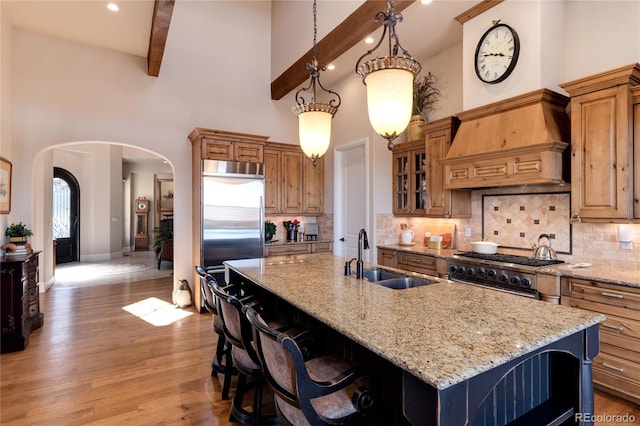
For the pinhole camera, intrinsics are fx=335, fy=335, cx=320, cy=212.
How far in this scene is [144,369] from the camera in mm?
2979

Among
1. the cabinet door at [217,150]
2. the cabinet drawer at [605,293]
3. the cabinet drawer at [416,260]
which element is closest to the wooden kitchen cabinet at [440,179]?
the cabinet drawer at [416,260]

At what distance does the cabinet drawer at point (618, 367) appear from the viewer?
2.32 metres

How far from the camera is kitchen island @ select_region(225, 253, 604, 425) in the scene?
101cm

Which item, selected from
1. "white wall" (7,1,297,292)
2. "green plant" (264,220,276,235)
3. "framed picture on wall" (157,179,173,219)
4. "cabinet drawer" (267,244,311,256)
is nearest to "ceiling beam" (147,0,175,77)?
"white wall" (7,1,297,292)

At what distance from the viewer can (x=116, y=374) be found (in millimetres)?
2883

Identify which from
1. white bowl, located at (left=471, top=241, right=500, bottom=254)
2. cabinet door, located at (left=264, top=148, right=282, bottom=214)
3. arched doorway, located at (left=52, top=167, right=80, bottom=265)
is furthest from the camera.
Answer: arched doorway, located at (left=52, top=167, right=80, bottom=265)

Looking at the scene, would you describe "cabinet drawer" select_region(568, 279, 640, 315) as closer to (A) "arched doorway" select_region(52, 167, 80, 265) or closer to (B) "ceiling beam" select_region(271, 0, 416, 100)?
(B) "ceiling beam" select_region(271, 0, 416, 100)

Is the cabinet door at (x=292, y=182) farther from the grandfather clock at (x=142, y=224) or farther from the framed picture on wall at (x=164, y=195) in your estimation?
the grandfather clock at (x=142, y=224)

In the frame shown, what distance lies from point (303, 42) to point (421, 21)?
67.8 inches

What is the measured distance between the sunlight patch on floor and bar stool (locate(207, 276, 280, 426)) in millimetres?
2367

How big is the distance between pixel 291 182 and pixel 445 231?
2582 millimetres

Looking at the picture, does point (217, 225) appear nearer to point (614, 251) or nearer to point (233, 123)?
point (233, 123)

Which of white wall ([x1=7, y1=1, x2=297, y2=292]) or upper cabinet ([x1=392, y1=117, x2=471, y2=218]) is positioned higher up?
white wall ([x1=7, y1=1, x2=297, y2=292])

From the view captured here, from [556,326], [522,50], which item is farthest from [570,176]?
[556,326]
